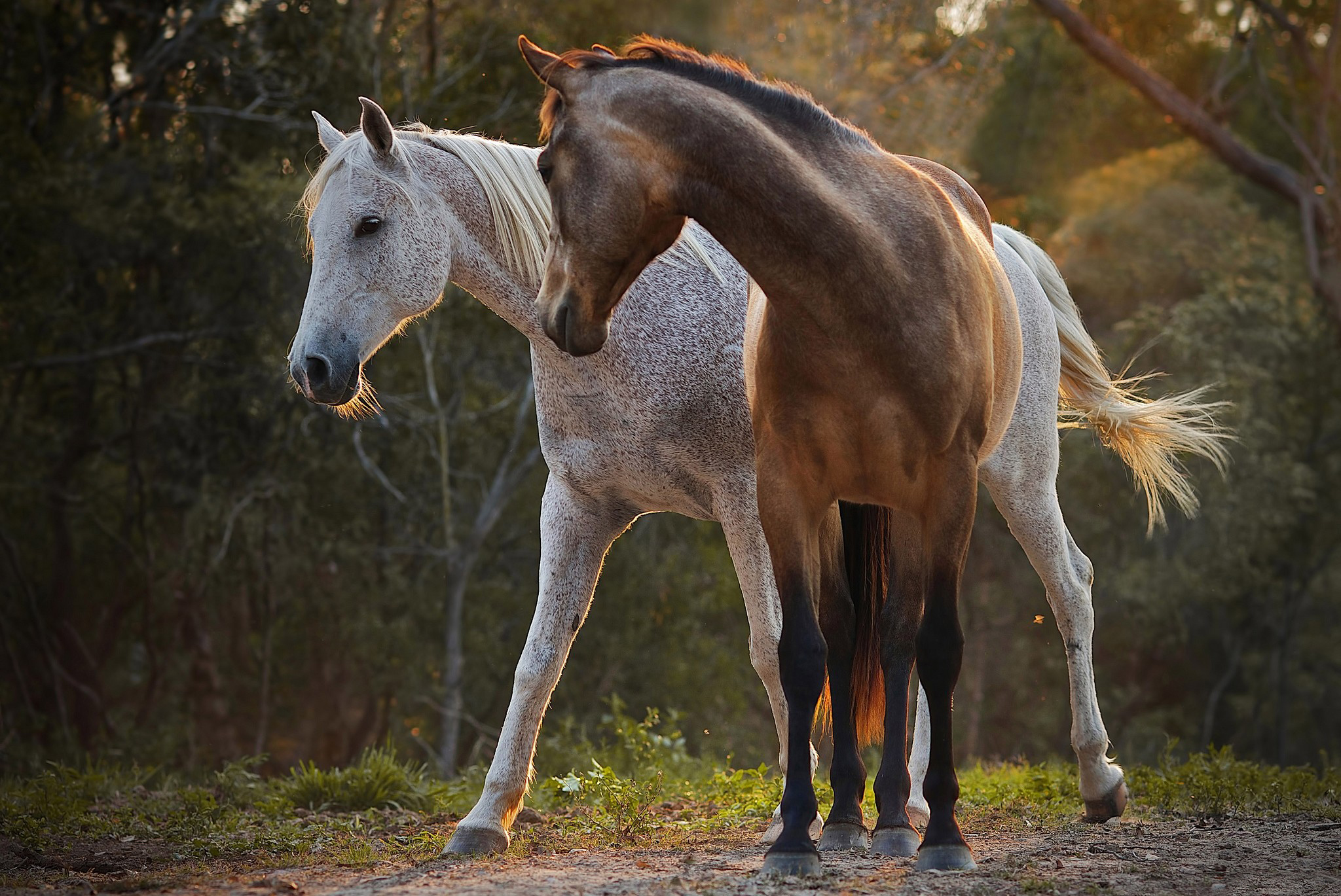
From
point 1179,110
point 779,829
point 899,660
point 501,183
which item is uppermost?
point 1179,110

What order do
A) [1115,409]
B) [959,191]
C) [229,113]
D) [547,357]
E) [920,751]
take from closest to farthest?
[547,357]
[959,191]
[920,751]
[1115,409]
[229,113]

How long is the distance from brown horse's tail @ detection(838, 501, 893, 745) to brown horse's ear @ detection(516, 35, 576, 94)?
1.88 metres

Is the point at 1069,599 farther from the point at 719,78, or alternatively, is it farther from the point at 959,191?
the point at 719,78

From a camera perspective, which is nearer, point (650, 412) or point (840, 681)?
point (840, 681)

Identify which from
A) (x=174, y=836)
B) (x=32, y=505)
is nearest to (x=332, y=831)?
(x=174, y=836)

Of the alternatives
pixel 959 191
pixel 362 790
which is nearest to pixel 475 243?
pixel 959 191

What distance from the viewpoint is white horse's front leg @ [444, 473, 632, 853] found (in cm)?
445

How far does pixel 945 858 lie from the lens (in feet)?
11.9

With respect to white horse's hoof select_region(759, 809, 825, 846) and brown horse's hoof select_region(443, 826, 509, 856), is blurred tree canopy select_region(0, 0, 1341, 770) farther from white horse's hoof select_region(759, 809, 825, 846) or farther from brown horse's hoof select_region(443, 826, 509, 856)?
white horse's hoof select_region(759, 809, 825, 846)

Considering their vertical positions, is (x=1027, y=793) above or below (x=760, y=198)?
below

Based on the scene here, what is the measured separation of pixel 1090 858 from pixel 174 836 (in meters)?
3.21

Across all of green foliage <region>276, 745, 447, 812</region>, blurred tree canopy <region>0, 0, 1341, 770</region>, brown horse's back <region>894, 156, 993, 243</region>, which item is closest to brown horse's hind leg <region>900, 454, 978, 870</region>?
brown horse's back <region>894, 156, 993, 243</region>

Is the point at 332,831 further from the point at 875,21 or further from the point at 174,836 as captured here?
the point at 875,21

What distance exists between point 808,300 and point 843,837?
5.57ft
